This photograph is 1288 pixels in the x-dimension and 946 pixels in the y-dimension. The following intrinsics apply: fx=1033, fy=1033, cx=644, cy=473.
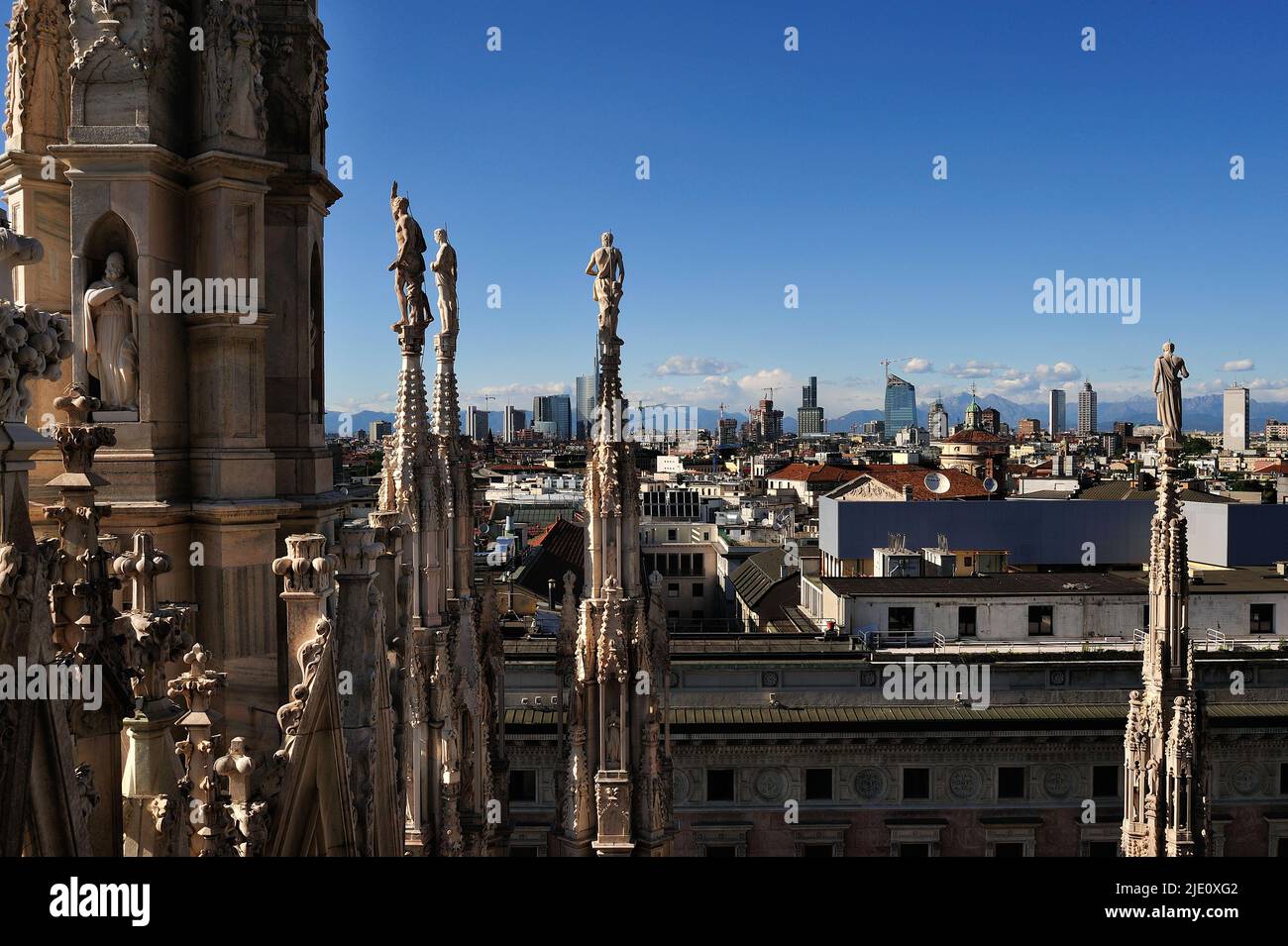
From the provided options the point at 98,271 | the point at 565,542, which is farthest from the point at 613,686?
the point at 565,542

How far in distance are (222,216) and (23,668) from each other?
5.32 metres

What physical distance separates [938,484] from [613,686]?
6670cm

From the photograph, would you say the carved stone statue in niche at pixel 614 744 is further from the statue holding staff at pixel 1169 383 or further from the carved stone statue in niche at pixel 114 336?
the statue holding staff at pixel 1169 383

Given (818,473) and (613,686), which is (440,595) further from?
(818,473)

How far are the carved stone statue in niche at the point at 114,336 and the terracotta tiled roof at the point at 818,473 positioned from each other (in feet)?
368

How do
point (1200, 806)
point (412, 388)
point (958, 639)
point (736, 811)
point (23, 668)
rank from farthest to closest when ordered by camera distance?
point (958, 639)
point (736, 811)
point (1200, 806)
point (412, 388)
point (23, 668)

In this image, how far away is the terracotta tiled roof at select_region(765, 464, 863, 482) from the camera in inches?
4761

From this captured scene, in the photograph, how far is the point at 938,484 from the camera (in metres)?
74.1

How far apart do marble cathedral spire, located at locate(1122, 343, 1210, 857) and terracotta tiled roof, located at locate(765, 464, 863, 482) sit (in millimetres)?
103540

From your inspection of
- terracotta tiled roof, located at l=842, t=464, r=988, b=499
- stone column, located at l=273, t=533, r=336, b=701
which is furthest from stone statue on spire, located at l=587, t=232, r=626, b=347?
terracotta tiled roof, located at l=842, t=464, r=988, b=499

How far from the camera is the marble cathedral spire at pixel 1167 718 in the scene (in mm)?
13266
